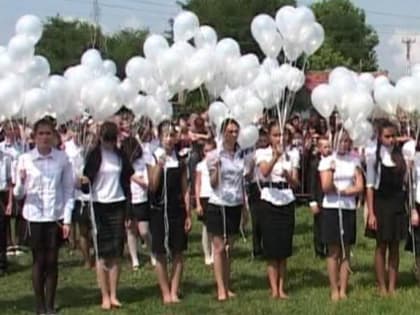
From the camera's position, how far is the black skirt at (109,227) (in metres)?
9.56

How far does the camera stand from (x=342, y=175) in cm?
966

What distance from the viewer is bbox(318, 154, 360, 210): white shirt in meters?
9.66

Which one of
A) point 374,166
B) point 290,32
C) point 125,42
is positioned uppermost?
point 125,42

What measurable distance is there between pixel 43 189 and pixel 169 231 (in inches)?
59.8

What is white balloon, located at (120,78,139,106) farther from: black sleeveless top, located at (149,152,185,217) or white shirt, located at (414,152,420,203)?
white shirt, located at (414,152,420,203)

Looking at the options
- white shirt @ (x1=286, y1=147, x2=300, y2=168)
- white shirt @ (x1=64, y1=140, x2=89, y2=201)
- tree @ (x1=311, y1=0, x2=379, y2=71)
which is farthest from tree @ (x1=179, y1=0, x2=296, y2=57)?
white shirt @ (x1=64, y1=140, x2=89, y2=201)

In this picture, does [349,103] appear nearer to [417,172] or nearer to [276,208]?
[417,172]

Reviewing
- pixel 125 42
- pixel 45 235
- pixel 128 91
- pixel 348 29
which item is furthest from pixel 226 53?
pixel 348 29

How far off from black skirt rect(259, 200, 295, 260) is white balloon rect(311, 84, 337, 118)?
1082 millimetres

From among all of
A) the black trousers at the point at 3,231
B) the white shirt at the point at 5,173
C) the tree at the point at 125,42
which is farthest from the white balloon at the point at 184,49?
the tree at the point at 125,42

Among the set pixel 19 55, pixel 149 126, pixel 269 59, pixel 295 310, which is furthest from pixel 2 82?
pixel 295 310

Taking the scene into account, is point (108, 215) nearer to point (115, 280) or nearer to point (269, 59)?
point (115, 280)

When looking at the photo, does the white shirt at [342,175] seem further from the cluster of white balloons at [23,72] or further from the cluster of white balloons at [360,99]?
the cluster of white balloons at [23,72]

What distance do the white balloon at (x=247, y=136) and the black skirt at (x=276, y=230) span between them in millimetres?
656
